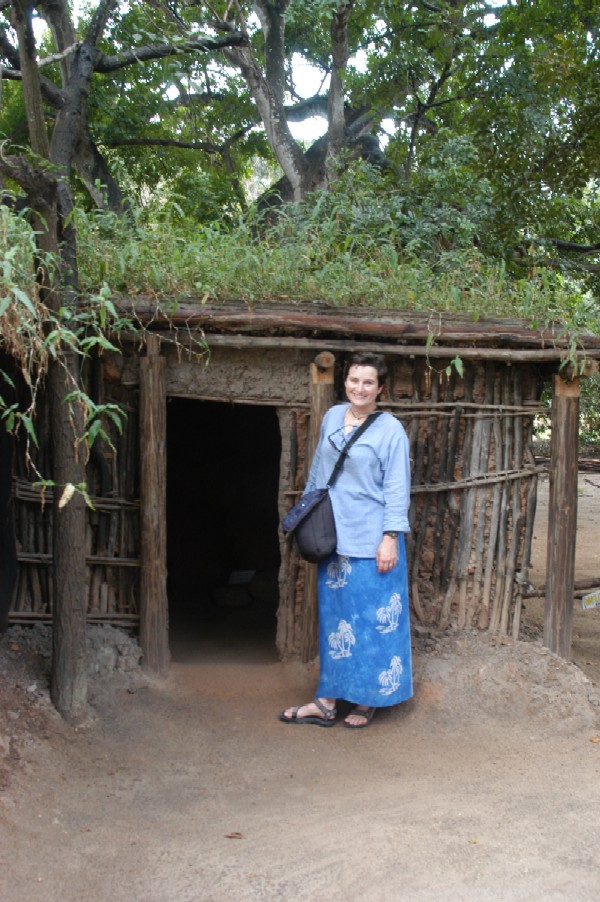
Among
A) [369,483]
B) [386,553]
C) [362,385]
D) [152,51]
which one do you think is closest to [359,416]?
[362,385]

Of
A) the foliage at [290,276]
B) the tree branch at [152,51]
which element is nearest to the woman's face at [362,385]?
the foliage at [290,276]

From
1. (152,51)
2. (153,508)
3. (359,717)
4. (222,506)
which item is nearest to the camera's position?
(359,717)

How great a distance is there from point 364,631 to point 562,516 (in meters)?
1.63

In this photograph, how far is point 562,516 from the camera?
5.47 m

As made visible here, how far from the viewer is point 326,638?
15.6 ft

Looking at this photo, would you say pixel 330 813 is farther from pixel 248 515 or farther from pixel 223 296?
pixel 248 515

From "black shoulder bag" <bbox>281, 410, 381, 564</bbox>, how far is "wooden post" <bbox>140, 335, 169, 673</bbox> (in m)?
0.97

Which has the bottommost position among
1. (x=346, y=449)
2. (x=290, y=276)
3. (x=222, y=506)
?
(x=222, y=506)

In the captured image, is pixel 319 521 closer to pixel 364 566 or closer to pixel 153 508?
pixel 364 566

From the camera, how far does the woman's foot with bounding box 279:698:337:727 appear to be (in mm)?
4789

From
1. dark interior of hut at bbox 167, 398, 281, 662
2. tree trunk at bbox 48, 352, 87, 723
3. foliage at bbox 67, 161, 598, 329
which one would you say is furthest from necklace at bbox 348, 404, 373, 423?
dark interior of hut at bbox 167, 398, 281, 662

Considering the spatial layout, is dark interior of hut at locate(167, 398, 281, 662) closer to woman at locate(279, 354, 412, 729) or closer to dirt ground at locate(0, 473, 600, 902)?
dirt ground at locate(0, 473, 600, 902)

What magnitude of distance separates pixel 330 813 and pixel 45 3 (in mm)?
8385

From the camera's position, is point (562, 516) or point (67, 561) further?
point (562, 516)
